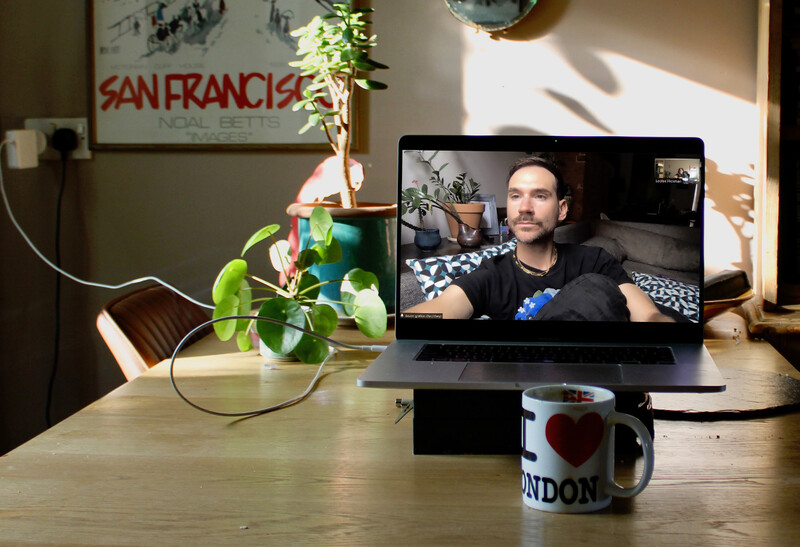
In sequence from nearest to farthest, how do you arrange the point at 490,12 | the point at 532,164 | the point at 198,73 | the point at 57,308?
the point at 532,164 → the point at 490,12 → the point at 198,73 → the point at 57,308

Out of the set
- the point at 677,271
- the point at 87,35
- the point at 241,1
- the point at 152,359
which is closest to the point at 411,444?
the point at 677,271

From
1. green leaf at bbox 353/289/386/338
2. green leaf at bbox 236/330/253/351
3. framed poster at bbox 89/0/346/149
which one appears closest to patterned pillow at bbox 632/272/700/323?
green leaf at bbox 353/289/386/338

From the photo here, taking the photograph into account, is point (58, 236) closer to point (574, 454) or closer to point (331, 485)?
point (331, 485)

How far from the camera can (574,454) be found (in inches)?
24.5

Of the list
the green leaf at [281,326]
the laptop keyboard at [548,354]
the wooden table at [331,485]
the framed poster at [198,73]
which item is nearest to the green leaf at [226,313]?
the green leaf at [281,326]

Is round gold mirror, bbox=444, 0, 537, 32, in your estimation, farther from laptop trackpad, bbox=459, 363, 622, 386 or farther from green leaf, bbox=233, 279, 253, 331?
laptop trackpad, bbox=459, 363, 622, 386

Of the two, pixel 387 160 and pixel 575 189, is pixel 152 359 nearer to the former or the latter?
pixel 575 189

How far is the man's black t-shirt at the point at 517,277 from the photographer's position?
1.00 meters

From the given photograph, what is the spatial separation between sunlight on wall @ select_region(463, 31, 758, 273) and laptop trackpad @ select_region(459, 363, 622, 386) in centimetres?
110

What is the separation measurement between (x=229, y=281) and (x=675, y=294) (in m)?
0.61

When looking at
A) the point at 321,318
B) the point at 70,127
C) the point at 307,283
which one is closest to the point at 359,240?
the point at 307,283

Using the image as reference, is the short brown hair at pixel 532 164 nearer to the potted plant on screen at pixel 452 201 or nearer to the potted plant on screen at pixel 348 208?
the potted plant on screen at pixel 452 201

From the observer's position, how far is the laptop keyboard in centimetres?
88

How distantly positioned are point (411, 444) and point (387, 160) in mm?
1186
